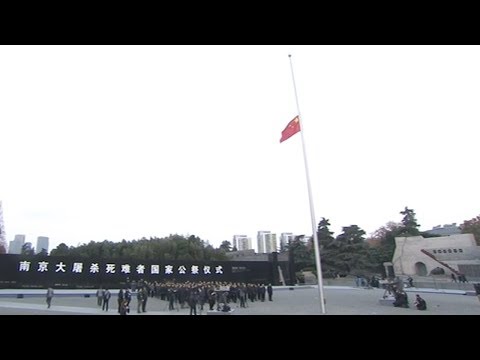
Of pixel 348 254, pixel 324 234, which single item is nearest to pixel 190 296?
pixel 348 254

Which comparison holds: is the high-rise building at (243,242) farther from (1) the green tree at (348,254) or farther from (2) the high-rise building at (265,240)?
(1) the green tree at (348,254)

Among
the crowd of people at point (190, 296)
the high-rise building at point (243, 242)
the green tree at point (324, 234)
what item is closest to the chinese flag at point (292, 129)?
the crowd of people at point (190, 296)

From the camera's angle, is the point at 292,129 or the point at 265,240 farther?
the point at 265,240

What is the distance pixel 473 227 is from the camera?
3528cm

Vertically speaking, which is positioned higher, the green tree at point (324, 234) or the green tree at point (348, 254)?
the green tree at point (324, 234)

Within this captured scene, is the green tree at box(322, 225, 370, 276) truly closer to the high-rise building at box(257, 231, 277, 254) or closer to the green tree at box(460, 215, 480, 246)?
the green tree at box(460, 215, 480, 246)

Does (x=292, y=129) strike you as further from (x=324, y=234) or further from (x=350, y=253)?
(x=324, y=234)

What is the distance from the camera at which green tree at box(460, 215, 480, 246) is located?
33.2 meters

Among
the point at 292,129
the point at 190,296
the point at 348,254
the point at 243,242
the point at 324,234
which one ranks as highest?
the point at 243,242

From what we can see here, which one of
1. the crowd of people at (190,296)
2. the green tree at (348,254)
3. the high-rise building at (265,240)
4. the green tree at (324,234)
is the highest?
the high-rise building at (265,240)

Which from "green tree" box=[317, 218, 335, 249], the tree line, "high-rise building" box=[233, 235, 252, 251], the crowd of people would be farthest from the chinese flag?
"high-rise building" box=[233, 235, 252, 251]

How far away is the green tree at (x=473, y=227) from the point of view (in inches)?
1306
